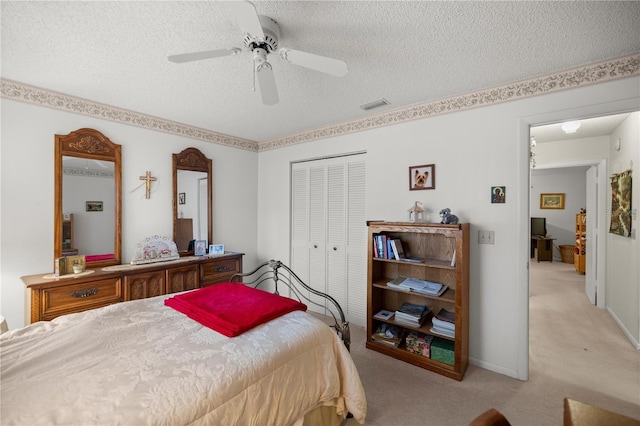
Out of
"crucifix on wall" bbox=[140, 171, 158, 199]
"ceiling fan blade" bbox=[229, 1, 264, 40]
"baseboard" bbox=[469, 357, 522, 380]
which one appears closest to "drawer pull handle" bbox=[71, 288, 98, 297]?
"crucifix on wall" bbox=[140, 171, 158, 199]

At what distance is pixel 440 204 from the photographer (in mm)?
2777

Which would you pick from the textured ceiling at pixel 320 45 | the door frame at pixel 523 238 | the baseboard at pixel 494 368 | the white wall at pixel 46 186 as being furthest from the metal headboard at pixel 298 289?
the textured ceiling at pixel 320 45

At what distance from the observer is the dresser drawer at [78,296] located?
88.4 inches

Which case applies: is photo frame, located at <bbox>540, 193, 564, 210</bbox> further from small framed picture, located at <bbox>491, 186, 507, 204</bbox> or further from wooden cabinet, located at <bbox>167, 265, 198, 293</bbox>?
wooden cabinet, located at <bbox>167, 265, 198, 293</bbox>

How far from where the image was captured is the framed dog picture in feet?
9.23

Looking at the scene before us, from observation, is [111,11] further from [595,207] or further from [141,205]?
[595,207]

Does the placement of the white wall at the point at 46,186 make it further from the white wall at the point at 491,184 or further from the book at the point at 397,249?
the white wall at the point at 491,184

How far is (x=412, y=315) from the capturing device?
2662 millimetres

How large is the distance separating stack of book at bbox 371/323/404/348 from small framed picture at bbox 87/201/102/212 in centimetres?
317

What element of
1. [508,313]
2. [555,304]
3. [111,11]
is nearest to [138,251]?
[111,11]

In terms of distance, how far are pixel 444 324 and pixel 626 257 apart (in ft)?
8.29

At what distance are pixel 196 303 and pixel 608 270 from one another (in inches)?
205

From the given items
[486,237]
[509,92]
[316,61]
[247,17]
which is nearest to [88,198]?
[247,17]

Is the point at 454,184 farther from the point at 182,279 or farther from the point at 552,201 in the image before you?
the point at 552,201
